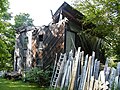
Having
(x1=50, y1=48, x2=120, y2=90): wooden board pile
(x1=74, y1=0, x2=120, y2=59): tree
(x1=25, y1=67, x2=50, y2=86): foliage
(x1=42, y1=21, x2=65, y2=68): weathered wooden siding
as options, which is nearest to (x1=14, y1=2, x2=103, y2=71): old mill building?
(x1=42, y1=21, x2=65, y2=68): weathered wooden siding

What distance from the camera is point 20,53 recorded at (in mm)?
23047

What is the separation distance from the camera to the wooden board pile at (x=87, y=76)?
8445 mm

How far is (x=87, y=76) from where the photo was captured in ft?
30.2

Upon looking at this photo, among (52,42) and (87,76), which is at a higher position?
(52,42)

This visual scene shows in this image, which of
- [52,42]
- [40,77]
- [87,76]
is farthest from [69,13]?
[87,76]

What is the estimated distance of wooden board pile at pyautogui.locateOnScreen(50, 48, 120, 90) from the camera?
332 inches

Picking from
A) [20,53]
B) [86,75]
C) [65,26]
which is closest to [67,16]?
[65,26]

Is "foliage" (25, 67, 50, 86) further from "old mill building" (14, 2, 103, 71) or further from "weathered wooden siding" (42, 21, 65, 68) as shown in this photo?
"weathered wooden siding" (42, 21, 65, 68)

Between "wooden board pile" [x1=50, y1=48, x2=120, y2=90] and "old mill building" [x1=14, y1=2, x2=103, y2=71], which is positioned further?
"old mill building" [x1=14, y1=2, x2=103, y2=71]

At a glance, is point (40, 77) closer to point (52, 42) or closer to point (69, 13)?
point (52, 42)

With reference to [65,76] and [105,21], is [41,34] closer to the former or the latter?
[105,21]

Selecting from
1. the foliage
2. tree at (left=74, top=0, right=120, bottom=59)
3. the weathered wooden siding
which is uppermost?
tree at (left=74, top=0, right=120, bottom=59)

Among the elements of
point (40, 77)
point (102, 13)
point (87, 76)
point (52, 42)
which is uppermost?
point (102, 13)

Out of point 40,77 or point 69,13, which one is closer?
point 40,77
